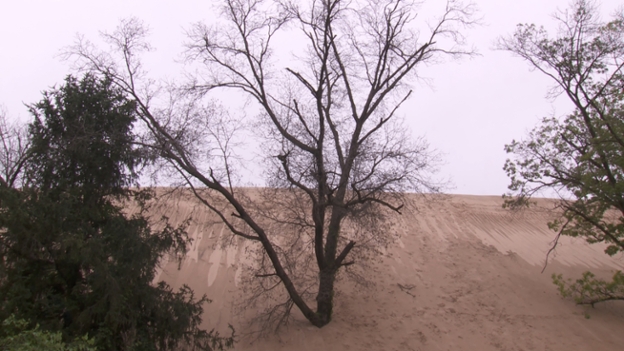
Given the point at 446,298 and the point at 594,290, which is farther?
the point at 446,298

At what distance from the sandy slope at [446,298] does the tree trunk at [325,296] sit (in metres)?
0.23

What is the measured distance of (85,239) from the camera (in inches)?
358

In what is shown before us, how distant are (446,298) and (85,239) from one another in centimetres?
1010

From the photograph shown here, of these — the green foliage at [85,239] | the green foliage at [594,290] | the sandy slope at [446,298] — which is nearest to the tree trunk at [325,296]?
the sandy slope at [446,298]

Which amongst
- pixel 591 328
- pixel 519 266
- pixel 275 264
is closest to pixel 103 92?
pixel 275 264

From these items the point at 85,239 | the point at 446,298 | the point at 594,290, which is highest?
the point at 85,239

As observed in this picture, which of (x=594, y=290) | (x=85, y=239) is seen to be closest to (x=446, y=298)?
(x=594, y=290)

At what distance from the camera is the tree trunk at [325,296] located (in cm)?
1223

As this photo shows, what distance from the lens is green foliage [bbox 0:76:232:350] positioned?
8.76 meters

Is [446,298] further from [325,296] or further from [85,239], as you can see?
[85,239]

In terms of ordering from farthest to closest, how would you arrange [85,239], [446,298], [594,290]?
1. [446,298]
2. [594,290]
3. [85,239]

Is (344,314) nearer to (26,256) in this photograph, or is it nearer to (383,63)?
(383,63)

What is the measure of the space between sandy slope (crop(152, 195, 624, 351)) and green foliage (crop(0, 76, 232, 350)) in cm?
278

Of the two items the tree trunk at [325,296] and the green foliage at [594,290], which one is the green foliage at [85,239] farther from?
the green foliage at [594,290]
